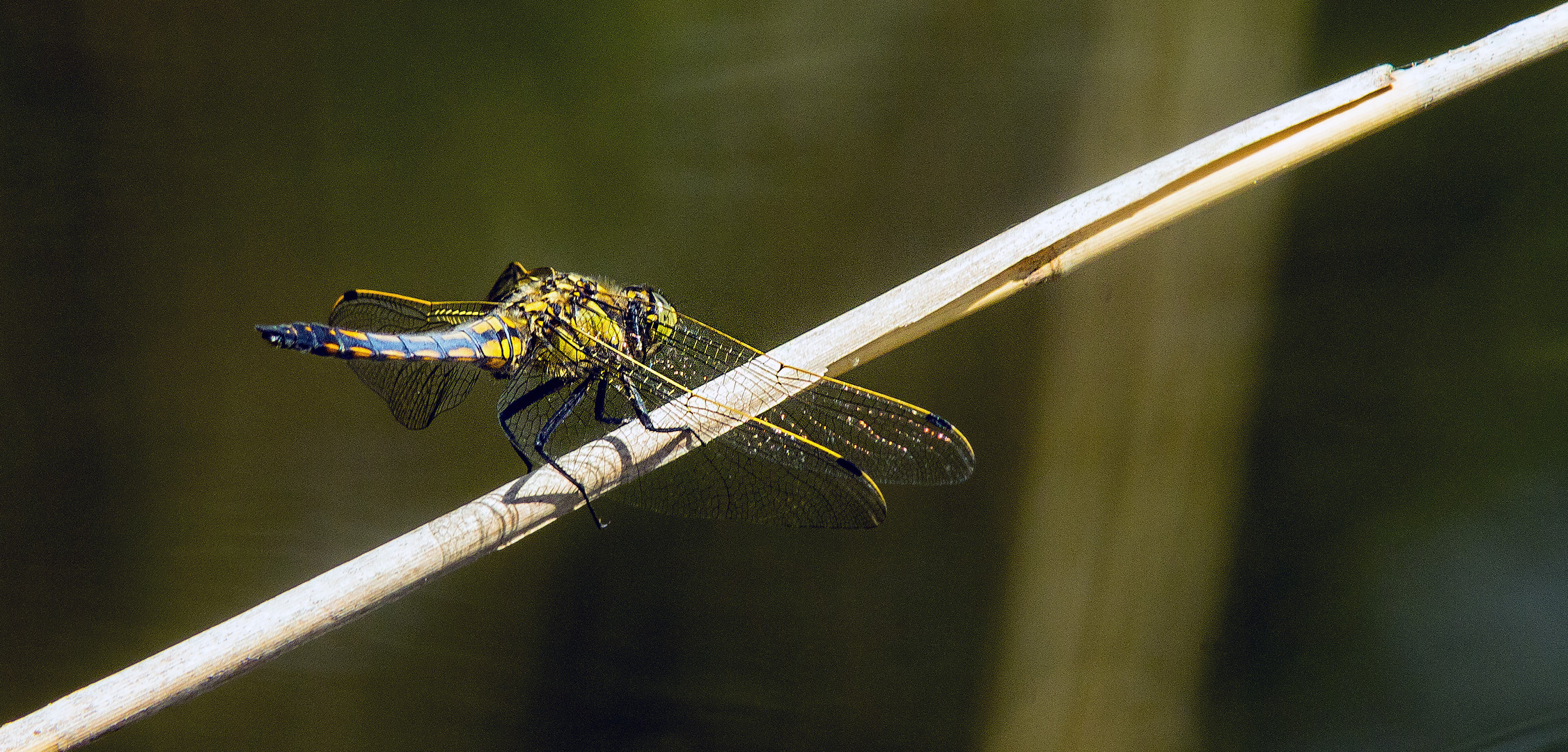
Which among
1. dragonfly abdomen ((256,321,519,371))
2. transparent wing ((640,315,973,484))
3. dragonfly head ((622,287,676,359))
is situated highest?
dragonfly head ((622,287,676,359))

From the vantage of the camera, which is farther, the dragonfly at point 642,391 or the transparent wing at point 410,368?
the transparent wing at point 410,368

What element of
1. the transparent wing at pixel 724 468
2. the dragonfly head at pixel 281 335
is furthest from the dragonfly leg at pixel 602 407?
the dragonfly head at pixel 281 335

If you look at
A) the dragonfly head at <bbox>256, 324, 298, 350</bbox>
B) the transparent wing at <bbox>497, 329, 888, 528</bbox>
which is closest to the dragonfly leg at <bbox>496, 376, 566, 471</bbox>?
the transparent wing at <bbox>497, 329, 888, 528</bbox>

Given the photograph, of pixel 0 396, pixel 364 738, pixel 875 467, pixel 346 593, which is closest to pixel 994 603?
pixel 875 467

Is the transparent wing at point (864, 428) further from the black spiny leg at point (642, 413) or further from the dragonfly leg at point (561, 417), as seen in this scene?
the dragonfly leg at point (561, 417)

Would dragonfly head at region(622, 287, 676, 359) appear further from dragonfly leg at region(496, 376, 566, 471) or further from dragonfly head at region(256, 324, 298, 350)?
dragonfly head at region(256, 324, 298, 350)

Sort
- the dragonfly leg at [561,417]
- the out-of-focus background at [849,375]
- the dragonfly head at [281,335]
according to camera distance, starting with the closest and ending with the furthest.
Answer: the dragonfly head at [281,335] < the dragonfly leg at [561,417] < the out-of-focus background at [849,375]
